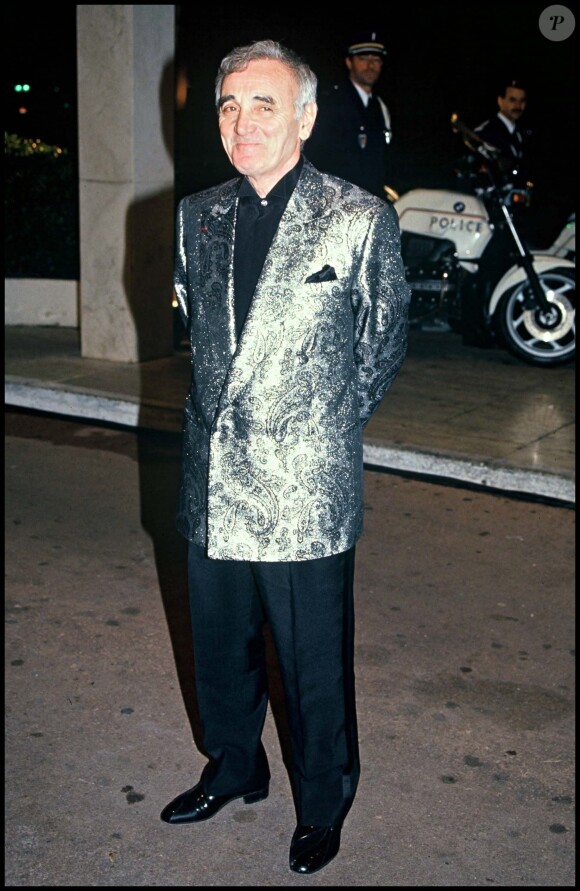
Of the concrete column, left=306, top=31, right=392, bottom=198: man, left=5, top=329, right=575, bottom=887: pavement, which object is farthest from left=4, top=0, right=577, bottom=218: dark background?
left=5, top=329, right=575, bottom=887: pavement

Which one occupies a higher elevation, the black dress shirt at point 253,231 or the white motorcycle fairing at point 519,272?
the black dress shirt at point 253,231

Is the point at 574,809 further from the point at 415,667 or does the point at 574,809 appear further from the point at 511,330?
the point at 511,330

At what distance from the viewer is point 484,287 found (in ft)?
31.0

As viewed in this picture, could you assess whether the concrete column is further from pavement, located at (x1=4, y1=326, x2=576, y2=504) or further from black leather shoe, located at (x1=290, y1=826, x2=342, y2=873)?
black leather shoe, located at (x1=290, y1=826, x2=342, y2=873)

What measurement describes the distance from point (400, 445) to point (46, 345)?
14.0ft

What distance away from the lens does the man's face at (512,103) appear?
9.21 meters

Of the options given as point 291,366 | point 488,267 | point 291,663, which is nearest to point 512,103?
point 488,267

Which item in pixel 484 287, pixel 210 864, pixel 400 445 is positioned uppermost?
pixel 484 287

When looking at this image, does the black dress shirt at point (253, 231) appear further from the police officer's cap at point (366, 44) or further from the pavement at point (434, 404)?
the police officer's cap at point (366, 44)

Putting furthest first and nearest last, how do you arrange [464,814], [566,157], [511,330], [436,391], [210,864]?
[566,157]
[511,330]
[436,391]
[464,814]
[210,864]

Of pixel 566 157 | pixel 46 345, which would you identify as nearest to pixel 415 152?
pixel 566 157

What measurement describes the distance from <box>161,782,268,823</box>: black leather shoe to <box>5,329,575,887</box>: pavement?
0.03m

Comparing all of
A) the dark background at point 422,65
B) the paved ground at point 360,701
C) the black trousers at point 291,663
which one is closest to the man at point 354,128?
the paved ground at point 360,701

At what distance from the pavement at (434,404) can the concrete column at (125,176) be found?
1.15ft
